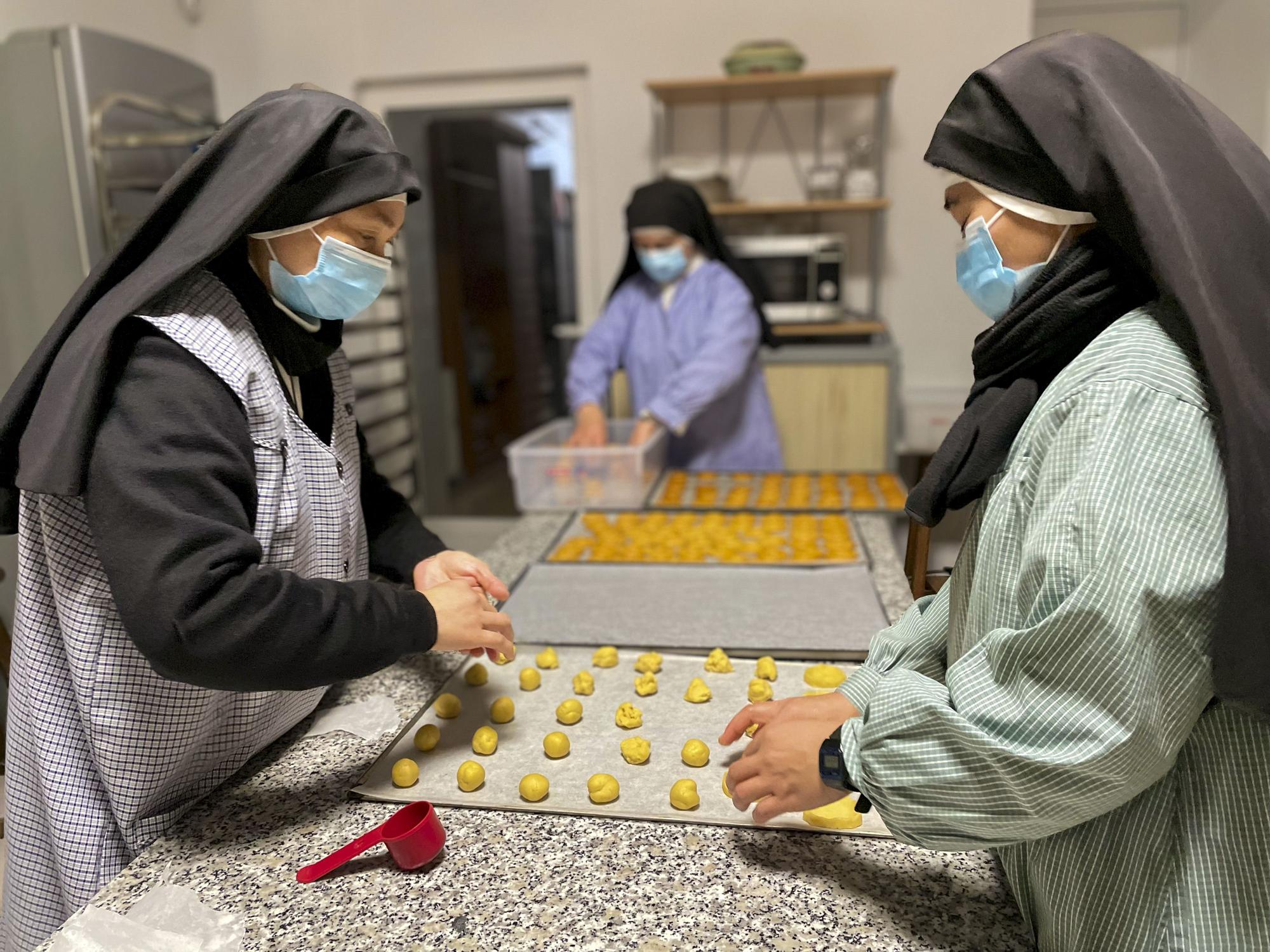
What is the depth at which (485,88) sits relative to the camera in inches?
135

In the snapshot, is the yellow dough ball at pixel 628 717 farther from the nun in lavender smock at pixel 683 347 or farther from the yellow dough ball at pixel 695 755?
the nun in lavender smock at pixel 683 347

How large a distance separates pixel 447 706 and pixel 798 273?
229 centimetres

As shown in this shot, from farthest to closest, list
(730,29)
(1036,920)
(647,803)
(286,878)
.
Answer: (730,29) < (647,803) < (286,878) < (1036,920)

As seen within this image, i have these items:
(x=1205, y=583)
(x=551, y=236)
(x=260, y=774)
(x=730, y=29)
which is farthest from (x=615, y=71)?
(x=1205, y=583)

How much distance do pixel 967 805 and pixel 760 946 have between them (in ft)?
0.72

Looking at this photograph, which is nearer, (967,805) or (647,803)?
(967,805)

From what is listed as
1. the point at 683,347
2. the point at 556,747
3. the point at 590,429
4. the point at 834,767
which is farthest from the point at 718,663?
the point at 683,347

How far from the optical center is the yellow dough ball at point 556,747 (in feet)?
3.34

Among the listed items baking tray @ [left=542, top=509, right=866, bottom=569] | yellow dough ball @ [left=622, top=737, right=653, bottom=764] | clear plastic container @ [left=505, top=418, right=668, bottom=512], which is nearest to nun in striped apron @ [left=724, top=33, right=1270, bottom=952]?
yellow dough ball @ [left=622, top=737, right=653, bottom=764]

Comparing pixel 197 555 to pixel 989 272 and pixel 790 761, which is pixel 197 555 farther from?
pixel 989 272

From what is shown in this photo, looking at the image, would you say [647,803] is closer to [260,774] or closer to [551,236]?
[260,774]

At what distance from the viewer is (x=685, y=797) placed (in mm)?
901

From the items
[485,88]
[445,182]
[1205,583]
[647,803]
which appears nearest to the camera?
[1205,583]

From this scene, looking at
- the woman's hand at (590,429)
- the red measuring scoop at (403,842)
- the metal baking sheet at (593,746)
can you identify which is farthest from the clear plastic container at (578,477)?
the red measuring scoop at (403,842)
